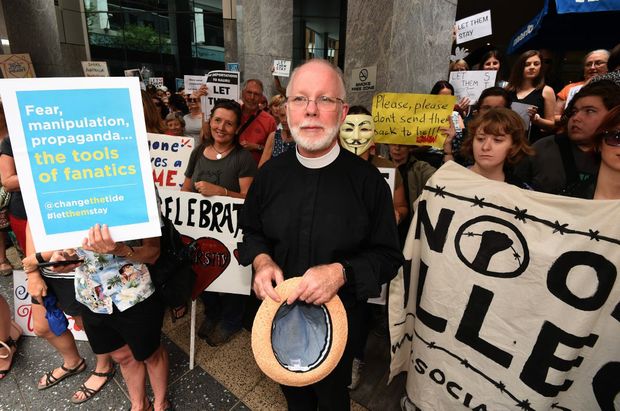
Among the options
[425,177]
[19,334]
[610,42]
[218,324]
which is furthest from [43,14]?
[610,42]

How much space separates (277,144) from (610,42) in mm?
5651

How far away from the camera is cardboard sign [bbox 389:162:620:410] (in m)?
1.49

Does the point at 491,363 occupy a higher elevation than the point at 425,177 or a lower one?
lower

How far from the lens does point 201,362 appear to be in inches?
111

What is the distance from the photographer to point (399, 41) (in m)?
3.63

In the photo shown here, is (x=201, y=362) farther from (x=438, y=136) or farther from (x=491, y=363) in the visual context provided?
(x=438, y=136)

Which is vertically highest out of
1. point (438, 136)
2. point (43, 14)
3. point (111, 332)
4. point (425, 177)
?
point (43, 14)

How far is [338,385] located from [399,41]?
11.2 ft

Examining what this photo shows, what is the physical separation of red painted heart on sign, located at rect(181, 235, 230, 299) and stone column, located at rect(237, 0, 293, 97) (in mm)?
6791

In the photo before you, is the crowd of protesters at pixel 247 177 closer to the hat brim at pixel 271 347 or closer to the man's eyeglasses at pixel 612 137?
the man's eyeglasses at pixel 612 137

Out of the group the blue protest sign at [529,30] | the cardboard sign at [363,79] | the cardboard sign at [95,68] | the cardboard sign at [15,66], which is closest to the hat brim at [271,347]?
the cardboard sign at [363,79]

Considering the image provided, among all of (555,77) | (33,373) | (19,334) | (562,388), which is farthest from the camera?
(555,77)

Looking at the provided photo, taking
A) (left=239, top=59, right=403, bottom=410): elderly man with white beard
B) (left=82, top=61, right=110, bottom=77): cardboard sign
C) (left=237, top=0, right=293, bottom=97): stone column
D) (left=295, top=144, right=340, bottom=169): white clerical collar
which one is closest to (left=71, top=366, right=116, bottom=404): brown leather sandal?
(left=239, top=59, right=403, bottom=410): elderly man with white beard

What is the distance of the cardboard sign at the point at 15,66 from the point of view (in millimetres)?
10203
